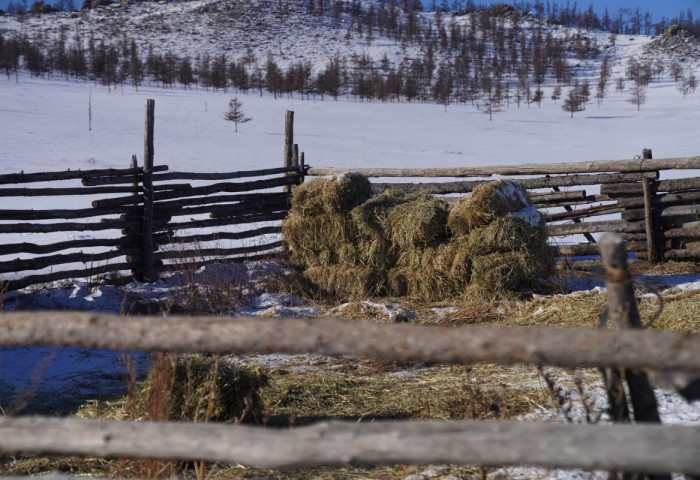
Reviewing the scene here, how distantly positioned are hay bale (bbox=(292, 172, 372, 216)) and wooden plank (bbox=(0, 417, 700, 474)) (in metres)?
6.78

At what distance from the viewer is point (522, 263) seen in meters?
7.49

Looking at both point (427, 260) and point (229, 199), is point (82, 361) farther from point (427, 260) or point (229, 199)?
point (229, 199)

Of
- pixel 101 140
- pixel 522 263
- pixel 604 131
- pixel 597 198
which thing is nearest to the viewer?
pixel 522 263

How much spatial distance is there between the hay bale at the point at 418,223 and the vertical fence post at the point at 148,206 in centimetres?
329

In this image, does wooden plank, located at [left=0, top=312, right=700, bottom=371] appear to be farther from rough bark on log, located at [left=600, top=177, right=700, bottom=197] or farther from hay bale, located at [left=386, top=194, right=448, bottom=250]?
rough bark on log, located at [left=600, top=177, right=700, bottom=197]

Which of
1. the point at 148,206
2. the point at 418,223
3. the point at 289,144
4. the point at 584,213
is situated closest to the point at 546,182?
the point at 584,213

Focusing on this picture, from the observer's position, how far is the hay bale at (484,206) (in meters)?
7.66

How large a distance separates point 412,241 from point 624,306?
589 centimetres

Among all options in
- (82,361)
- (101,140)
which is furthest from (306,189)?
(101,140)

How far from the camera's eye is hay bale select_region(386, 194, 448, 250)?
8.05m

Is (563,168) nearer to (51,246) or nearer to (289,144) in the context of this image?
(289,144)

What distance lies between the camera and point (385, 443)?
1.83 metres

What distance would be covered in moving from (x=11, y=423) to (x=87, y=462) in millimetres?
1693

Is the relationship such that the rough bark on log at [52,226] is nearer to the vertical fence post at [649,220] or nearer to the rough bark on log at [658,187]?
the rough bark on log at [658,187]
